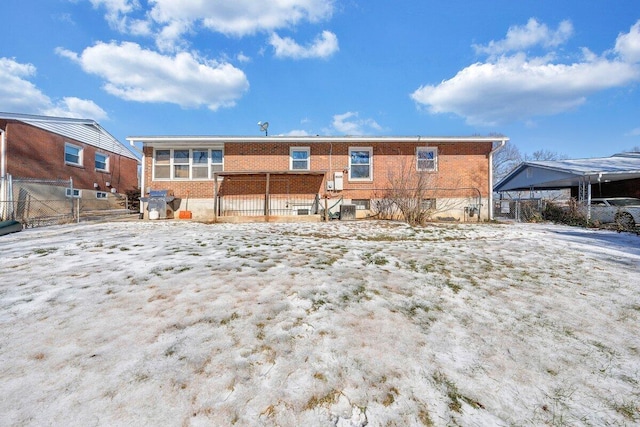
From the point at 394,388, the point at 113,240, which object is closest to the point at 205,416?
the point at 394,388

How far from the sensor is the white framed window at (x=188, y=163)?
12594 mm

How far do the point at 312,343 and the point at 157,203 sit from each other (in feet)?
38.9

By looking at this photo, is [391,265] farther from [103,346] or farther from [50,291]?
[50,291]

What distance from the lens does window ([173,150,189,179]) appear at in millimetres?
12633

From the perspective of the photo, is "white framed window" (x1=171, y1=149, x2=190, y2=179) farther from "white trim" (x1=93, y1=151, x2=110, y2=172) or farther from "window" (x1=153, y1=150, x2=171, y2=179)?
"white trim" (x1=93, y1=151, x2=110, y2=172)

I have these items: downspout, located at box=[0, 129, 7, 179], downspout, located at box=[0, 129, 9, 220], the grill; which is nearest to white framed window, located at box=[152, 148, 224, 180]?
the grill

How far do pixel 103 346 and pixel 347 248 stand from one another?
3.93 meters

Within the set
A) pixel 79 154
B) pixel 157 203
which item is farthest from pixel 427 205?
pixel 79 154

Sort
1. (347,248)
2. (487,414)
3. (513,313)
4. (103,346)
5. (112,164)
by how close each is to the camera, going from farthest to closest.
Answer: (112,164)
(347,248)
(513,313)
(103,346)
(487,414)

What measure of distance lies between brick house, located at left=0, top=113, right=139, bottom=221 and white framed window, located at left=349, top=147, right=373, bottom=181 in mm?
13012

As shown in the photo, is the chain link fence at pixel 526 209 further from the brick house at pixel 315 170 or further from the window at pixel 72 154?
the window at pixel 72 154

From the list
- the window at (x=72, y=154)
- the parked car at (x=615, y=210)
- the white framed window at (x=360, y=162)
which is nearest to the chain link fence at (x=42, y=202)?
the window at (x=72, y=154)

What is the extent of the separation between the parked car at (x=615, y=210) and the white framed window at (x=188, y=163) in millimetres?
16555

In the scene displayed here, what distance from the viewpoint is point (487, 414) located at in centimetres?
163
